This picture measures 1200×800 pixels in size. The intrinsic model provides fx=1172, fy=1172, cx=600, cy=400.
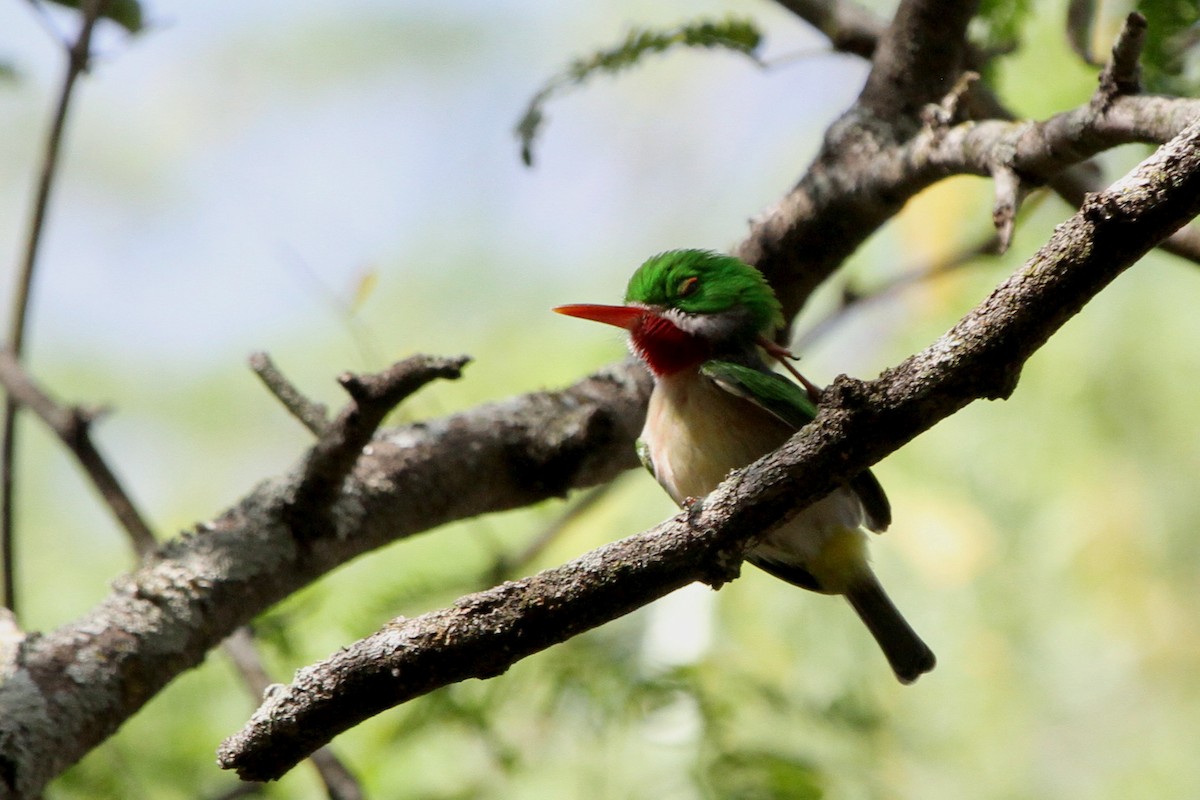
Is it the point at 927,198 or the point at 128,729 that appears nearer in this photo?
the point at 128,729

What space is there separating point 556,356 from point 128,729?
117 inches

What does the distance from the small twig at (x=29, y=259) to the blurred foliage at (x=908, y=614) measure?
29.4 inches

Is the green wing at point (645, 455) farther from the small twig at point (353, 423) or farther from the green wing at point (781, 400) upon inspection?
the small twig at point (353, 423)

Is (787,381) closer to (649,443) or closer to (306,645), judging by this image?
(649,443)

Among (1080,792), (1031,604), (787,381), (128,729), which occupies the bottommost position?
(1080,792)

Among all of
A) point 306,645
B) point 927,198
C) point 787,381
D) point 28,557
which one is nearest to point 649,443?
point 787,381

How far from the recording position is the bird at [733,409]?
10.1ft

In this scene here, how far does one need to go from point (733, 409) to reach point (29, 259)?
2205 millimetres

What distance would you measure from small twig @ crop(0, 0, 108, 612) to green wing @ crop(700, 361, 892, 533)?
2099 mm

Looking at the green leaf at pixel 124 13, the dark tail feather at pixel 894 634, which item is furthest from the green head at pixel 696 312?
the green leaf at pixel 124 13

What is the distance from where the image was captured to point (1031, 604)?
18.4 feet

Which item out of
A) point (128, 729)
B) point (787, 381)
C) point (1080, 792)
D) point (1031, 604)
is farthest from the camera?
point (1080, 792)

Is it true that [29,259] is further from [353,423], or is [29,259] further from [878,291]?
[878,291]

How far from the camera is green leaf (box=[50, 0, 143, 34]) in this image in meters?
3.80
